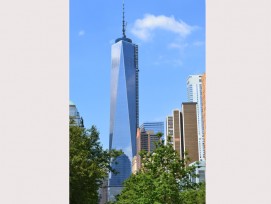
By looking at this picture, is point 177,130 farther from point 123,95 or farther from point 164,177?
point 164,177

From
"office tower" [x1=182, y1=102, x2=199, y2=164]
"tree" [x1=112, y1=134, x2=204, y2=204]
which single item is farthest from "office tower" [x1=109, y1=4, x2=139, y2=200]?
"tree" [x1=112, y1=134, x2=204, y2=204]

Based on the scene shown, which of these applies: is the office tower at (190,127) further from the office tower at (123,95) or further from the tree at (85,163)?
the tree at (85,163)

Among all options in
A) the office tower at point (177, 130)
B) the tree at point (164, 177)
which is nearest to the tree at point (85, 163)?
the tree at point (164, 177)

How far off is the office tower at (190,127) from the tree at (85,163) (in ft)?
180

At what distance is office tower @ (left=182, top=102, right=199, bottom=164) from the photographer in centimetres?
7256

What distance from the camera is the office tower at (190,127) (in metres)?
72.6

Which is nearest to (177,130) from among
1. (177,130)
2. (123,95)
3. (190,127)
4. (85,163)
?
(177,130)

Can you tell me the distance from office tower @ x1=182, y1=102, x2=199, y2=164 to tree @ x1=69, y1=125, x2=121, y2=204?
54712 mm

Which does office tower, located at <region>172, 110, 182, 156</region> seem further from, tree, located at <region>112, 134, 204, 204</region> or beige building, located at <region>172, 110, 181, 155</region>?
tree, located at <region>112, 134, 204, 204</region>
